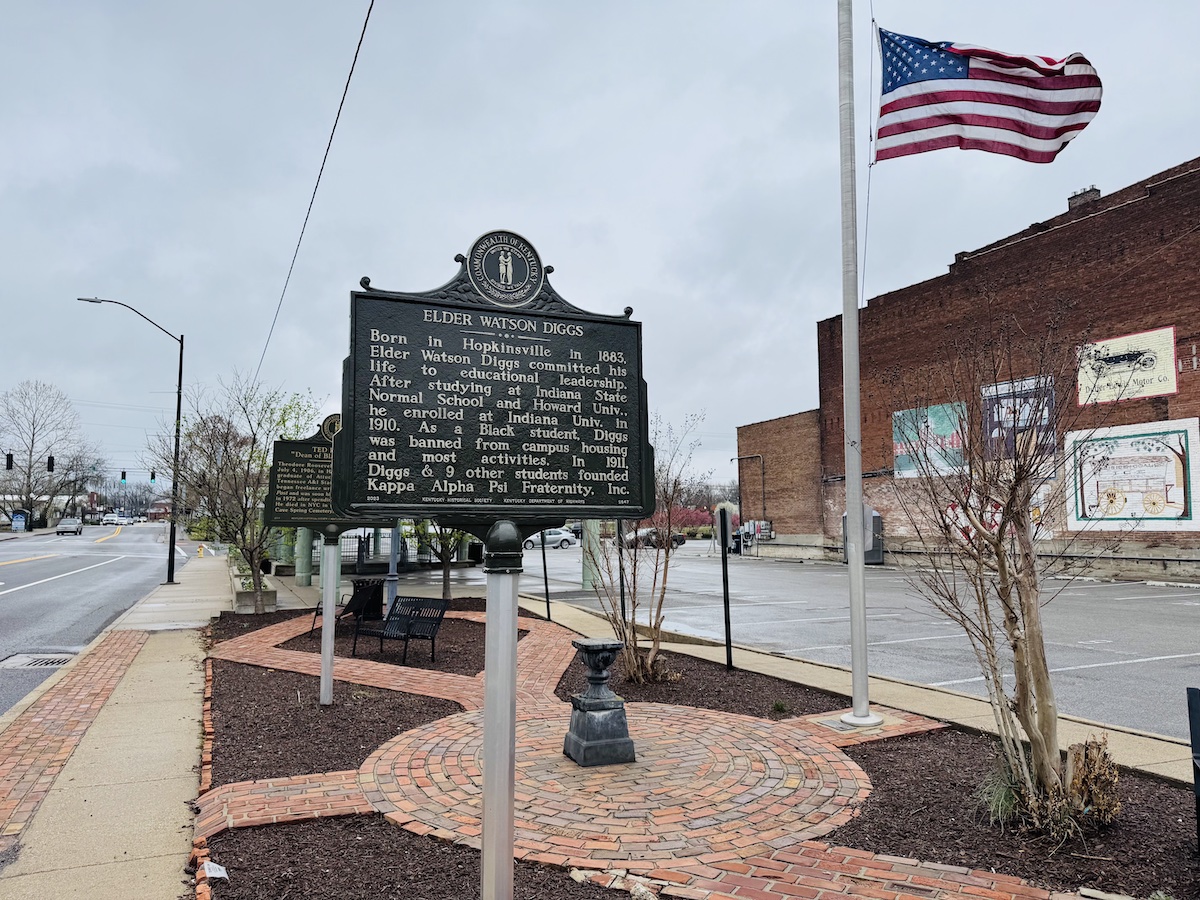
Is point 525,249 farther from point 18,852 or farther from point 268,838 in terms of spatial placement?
point 18,852

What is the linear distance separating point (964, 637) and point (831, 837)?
9.32 metres

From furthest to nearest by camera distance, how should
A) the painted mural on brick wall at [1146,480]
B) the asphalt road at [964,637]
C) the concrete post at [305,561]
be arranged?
the painted mural on brick wall at [1146,480]
the concrete post at [305,561]
the asphalt road at [964,637]

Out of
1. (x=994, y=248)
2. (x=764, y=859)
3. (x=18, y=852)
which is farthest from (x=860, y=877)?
(x=994, y=248)

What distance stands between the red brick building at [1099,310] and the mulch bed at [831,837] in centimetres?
1296

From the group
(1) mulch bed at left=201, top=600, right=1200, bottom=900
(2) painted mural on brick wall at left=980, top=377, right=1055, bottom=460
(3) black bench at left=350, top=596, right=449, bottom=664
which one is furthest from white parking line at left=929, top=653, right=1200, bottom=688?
(3) black bench at left=350, top=596, right=449, bottom=664

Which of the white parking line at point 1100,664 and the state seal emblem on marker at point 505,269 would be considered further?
the white parking line at point 1100,664

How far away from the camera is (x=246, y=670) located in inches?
355

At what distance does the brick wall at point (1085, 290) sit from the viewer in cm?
2375

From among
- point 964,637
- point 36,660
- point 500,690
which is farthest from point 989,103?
point 36,660

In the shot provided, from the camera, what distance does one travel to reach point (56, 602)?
17047mm

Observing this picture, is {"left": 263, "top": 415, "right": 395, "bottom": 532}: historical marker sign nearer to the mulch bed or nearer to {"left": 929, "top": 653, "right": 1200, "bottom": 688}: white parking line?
the mulch bed

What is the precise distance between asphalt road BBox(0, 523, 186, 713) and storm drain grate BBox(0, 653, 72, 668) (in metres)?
0.11

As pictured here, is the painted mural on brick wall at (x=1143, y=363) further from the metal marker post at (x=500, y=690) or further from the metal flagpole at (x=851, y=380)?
the metal marker post at (x=500, y=690)

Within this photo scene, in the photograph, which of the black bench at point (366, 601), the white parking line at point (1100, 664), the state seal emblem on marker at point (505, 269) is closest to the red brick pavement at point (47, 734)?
the black bench at point (366, 601)
